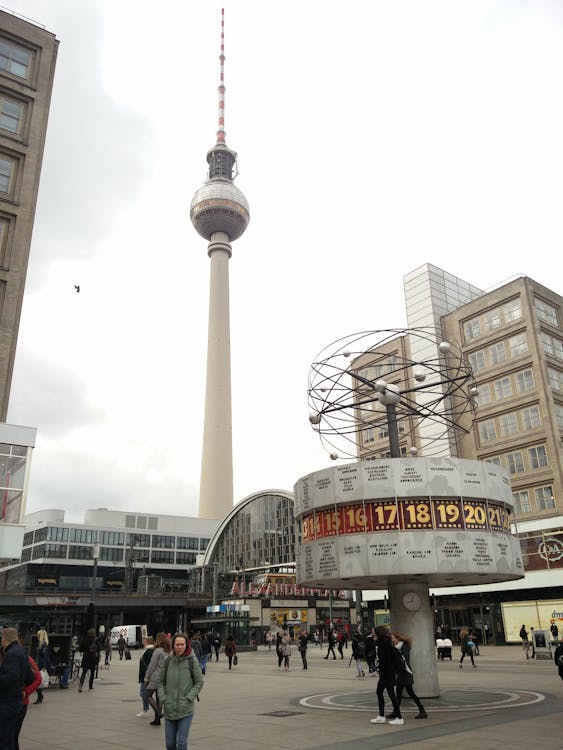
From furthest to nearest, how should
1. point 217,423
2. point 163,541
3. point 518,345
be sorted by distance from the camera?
1. point 217,423
2. point 163,541
3. point 518,345

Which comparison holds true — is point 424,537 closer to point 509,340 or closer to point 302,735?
point 302,735

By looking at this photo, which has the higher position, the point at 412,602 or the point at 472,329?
the point at 472,329

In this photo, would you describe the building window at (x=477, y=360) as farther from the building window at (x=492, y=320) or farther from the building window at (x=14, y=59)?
the building window at (x=14, y=59)

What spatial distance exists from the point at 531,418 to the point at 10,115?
144 feet

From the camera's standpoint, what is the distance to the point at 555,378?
53.2 metres

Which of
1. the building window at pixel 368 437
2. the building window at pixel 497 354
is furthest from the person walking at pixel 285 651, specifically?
the building window at pixel 368 437

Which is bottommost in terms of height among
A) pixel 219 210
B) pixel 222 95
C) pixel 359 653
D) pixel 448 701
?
pixel 448 701

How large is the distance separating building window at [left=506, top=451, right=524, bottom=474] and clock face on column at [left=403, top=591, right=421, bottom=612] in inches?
1431

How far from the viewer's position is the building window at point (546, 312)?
55.2 metres

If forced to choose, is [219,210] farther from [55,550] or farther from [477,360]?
[477,360]

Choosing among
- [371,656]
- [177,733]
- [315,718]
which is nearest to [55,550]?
[371,656]

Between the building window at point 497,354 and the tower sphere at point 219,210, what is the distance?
9691 centimetres

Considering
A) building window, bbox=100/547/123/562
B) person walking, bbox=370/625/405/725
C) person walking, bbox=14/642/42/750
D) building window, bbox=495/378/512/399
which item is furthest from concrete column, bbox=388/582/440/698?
building window, bbox=100/547/123/562

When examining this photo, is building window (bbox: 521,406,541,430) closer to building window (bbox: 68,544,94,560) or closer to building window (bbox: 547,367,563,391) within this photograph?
building window (bbox: 547,367,563,391)
